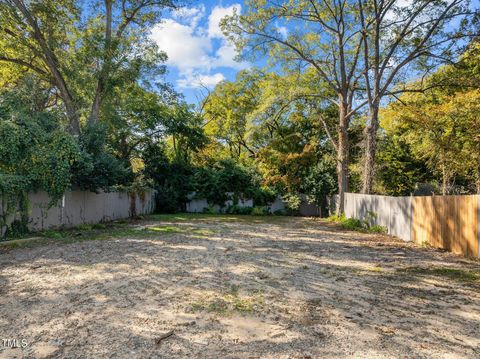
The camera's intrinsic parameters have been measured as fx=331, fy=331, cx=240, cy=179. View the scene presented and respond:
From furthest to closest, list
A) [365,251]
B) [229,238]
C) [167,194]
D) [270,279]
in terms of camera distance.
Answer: [167,194]
[229,238]
[365,251]
[270,279]

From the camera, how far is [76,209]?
39.6ft

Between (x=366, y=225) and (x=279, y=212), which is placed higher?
(x=366, y=225)

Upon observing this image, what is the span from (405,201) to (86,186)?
1079 centimetres

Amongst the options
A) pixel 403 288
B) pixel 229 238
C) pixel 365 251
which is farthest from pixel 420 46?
pixel 403 288

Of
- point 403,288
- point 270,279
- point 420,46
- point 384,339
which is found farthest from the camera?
point 420,46

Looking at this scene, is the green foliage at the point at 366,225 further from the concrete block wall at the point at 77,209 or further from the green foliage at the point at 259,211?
the concrete block wall at the point at 77,209

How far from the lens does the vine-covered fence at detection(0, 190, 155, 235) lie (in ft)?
32.1

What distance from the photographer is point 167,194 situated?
73.7 ft

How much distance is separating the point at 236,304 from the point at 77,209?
1014cm

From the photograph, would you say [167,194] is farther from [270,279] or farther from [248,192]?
[270,279]

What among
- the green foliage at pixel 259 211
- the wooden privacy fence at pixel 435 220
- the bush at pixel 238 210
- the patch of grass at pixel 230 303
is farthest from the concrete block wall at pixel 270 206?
the patch of grass at pixel 230 303

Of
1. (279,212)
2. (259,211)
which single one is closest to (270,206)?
(279,212)

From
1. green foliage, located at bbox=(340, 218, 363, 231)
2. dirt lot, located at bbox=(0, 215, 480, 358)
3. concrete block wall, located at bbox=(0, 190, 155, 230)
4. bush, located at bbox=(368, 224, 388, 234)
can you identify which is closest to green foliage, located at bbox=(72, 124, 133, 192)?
concrete block wall, located at bbox=(0, 190, 155, 230)

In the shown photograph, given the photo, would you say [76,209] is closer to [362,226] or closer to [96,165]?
[96,165]
